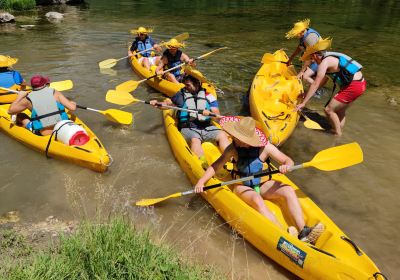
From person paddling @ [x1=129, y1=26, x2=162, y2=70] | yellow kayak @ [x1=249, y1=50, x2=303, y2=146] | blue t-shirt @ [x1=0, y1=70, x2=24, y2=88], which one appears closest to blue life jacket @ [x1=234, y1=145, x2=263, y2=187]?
yellow kayak @ [x1=249, y1=50, x2=303, y2=146]

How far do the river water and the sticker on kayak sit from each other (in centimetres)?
30

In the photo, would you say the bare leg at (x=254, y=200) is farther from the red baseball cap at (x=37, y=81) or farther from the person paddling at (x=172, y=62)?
the person paddling at (x=172, y=62)

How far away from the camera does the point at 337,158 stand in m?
4.07

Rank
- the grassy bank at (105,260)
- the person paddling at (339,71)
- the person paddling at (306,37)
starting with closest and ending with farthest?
1. the grassy bank at (105,260)
2. the person paddling at (339,71)
3. the person paddling at (306,37)

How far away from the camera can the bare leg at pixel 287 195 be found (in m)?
3.96

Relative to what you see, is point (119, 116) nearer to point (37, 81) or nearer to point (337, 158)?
point (37, 81)

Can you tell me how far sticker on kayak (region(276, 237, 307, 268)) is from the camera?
11.2 feet

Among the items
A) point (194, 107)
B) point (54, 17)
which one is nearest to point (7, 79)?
point (194, 107)

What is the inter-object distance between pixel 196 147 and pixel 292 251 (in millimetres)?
2290

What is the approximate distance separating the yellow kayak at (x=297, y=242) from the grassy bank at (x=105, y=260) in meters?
0.77

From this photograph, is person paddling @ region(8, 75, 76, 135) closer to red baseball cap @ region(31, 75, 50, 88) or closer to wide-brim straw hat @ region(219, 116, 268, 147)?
red baseball cap @ region(31, 75, 50, 88)

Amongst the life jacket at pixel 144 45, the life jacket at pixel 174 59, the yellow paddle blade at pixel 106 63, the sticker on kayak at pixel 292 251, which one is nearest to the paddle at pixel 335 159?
the sticker on kayak at pixel 292 251

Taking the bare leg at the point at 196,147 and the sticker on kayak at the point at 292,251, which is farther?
the bare leg at the point at 196,147

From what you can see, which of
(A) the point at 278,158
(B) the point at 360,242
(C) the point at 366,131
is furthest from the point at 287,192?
(C) the point at 366,131
